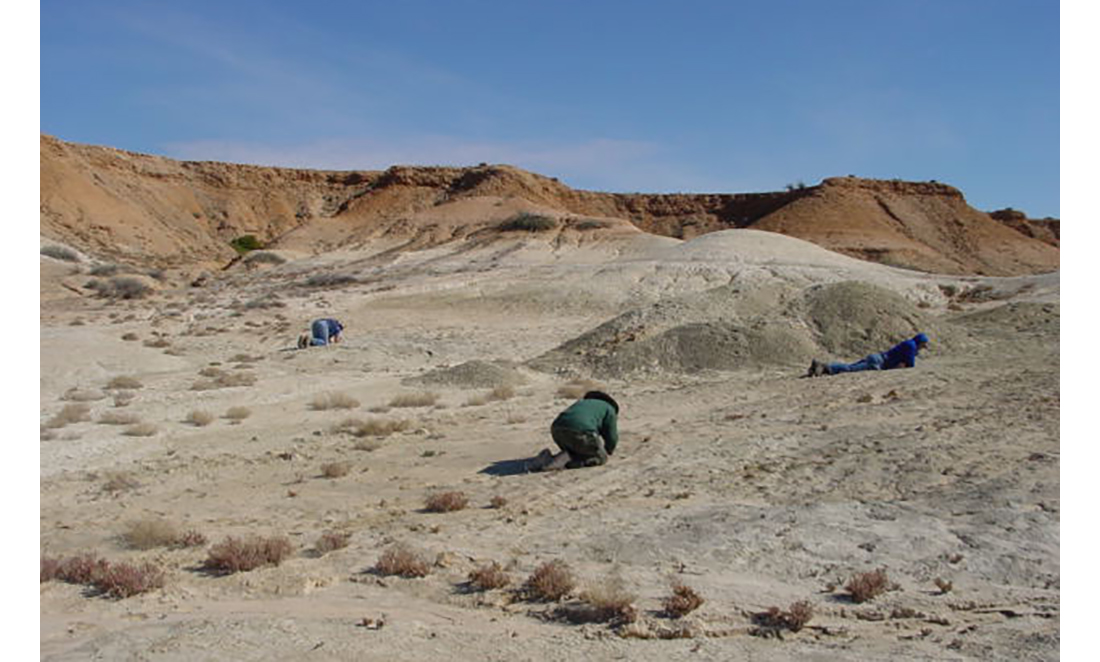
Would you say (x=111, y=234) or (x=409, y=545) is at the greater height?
(x=111, y=234)

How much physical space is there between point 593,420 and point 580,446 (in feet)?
1.11

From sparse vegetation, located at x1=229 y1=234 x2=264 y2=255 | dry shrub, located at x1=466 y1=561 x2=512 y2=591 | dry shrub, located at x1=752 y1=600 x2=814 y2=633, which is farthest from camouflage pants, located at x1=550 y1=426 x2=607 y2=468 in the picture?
sparse vegetation, located at x1=229 y1=234 x2=264 y2=255

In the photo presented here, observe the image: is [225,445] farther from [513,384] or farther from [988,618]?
[988,618]

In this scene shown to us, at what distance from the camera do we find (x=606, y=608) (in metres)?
5.73

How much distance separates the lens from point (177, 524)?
8383 millimetres

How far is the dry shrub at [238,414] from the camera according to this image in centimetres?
1458

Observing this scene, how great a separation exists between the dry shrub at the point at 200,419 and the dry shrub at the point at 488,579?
8.96 metres

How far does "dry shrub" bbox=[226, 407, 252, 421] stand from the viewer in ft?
47.8

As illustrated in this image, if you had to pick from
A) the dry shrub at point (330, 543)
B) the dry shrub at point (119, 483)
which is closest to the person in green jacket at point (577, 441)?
the dry shrub at point (330, 543)

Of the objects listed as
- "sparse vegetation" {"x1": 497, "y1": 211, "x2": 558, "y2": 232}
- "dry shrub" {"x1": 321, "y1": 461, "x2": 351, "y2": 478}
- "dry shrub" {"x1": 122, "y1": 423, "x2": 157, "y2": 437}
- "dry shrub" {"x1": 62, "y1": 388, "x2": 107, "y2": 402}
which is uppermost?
"sparse vegetation" {"x1": 497, "y1": 211, "x2": 558, "y2": 232}

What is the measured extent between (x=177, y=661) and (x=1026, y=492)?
6769 millimetres

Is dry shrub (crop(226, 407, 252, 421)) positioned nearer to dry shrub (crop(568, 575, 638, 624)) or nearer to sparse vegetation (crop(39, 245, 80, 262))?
dry shrub (crop(568, 575, 638, 624))

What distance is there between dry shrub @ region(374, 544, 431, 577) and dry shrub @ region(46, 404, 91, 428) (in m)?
8.96

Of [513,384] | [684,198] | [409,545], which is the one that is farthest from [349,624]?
[684,198]
